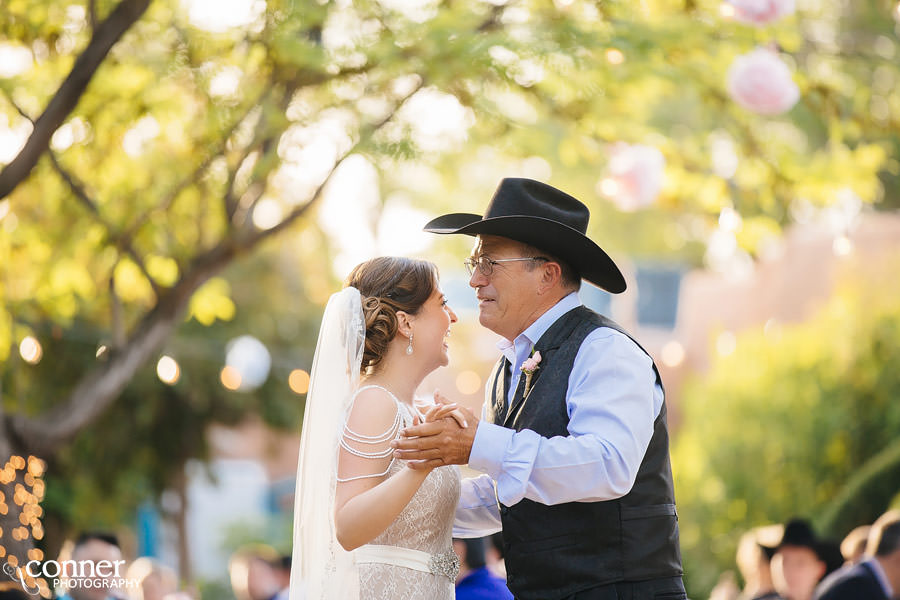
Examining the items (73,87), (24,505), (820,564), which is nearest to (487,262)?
(73,87)

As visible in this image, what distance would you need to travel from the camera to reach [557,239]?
3551 millimetres

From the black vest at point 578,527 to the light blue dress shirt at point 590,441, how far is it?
66mm

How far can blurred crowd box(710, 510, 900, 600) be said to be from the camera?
19.4 feet

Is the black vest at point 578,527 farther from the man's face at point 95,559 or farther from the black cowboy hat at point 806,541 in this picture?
the black cowboy hat at point 806,541

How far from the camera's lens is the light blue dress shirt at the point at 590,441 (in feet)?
10.1

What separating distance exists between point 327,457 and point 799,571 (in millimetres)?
4234

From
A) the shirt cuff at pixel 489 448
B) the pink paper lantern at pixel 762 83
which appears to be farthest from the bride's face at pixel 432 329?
the pink paper lantern at pixel 762 83

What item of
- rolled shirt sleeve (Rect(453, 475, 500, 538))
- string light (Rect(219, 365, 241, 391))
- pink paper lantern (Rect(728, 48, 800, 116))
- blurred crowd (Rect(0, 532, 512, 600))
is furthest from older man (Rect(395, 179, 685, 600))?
string light (Rect(219, 365, 241, 391))

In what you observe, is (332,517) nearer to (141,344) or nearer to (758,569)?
(141,344)

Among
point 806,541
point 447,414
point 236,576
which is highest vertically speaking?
point 447,414

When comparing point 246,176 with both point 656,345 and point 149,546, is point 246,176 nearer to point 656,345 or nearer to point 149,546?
point 656,345

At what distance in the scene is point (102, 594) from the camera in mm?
6141

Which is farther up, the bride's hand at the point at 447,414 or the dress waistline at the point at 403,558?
the bride's hand at the point at 447,414

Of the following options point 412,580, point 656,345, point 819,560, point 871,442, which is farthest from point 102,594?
point 656,345
